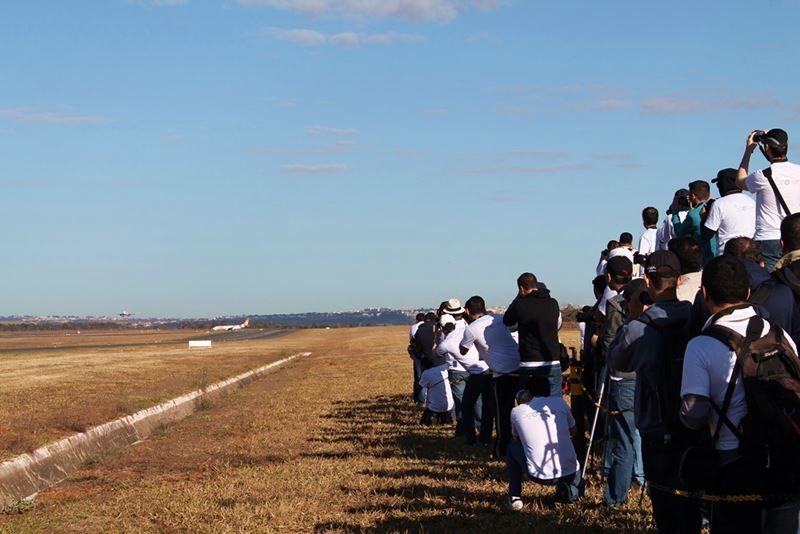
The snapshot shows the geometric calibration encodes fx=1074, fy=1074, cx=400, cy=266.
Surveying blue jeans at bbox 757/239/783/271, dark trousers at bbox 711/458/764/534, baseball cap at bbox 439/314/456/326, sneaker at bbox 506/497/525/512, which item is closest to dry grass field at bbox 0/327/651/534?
sneaker at bbox 506/497/525/512

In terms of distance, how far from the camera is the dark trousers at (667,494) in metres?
6.15

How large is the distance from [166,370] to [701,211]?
30783 mm

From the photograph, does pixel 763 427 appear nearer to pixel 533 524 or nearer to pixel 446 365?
pixel 533 524

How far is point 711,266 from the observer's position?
5.46 metres

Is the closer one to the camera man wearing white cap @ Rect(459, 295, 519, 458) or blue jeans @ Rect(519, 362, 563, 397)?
blue jeans @ Rect(519, 362, 563, 397)

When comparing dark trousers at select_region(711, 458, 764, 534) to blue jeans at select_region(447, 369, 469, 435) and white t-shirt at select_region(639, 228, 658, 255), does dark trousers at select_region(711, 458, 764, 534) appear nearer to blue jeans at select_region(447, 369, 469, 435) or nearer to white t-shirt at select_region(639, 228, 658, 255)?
white t-shirt at select_region(639, 228, 658, 255)

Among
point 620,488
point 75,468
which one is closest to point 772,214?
point 620,488

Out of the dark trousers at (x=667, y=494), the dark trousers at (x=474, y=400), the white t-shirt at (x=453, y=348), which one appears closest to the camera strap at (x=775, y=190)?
the dark trousers at (x=667, y=494)

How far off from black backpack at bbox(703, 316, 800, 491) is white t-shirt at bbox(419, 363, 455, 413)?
12247 millimetres

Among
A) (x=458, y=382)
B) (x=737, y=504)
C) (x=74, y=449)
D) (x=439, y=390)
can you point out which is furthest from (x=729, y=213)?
(x=74, y=449)

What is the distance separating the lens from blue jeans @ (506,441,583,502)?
9516 millimetres

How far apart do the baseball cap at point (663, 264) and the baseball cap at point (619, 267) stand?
2561 mm

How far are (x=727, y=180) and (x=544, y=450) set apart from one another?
10.5 ft

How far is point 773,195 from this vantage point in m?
9.01
